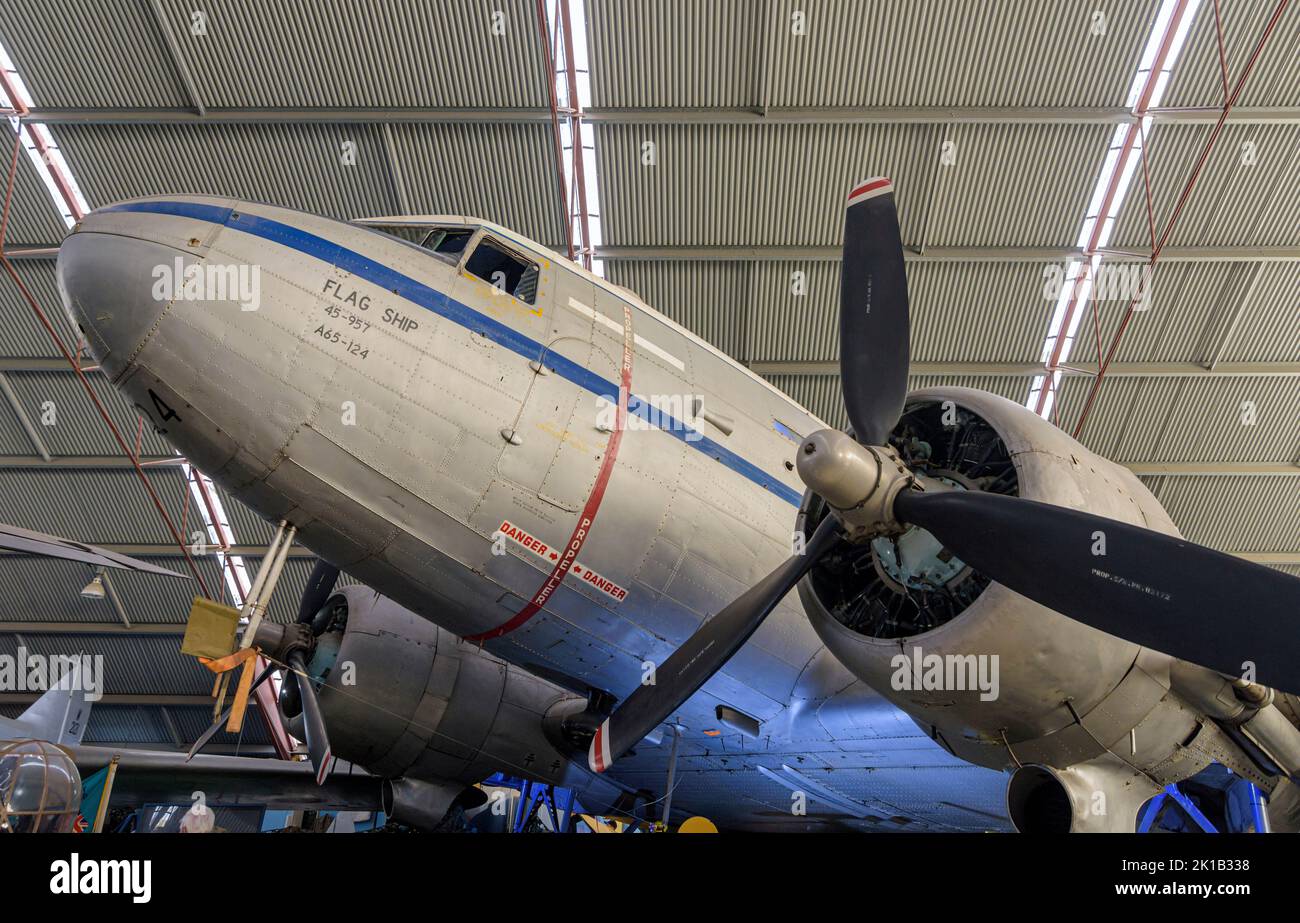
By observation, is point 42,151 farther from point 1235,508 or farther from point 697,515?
point 1235,508

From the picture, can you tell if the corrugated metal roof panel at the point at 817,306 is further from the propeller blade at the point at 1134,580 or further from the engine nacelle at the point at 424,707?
the propeller blade at the point at 1134,580

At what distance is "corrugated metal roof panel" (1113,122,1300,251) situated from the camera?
Answer: 1841cm

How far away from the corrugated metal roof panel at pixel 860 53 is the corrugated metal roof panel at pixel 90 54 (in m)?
7.88

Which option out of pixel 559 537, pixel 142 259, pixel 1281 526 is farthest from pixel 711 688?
pixel 1281 526

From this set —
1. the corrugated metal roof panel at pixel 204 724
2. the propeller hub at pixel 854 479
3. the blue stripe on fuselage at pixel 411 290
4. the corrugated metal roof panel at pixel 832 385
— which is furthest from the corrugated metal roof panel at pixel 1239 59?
the corrugated metal roof panel at pixel 204 724

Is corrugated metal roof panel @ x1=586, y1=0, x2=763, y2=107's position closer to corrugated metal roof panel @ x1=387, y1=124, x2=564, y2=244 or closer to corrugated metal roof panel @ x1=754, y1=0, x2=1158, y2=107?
corrugated metal roof panel @ x1=754, y1=0, x2=1158, y2=107

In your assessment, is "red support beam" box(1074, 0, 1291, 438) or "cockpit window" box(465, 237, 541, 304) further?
"red support beam" box(1074, 0, 1291, 438)

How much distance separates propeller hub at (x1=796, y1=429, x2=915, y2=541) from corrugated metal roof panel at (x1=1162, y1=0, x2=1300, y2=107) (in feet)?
50.2

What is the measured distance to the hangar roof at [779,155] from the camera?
1722 cm

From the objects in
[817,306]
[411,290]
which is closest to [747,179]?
[817,306]

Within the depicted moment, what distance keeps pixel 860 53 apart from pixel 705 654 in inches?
555

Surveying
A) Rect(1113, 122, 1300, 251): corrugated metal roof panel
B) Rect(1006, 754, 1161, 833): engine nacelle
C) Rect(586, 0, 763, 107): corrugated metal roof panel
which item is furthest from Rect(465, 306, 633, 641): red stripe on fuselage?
Rect(1113, 122, 1300, 251): corrugated metal roof panel

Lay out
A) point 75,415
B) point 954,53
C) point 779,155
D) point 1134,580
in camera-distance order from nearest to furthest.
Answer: point 1134,580, point 954,53, point 779,155, point 75,415

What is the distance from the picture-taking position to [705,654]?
23.4 feet
